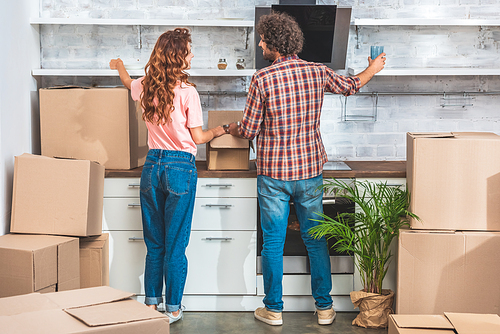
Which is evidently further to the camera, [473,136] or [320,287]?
[320,287]

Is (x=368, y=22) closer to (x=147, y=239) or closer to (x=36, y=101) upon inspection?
(x=147, y=239)

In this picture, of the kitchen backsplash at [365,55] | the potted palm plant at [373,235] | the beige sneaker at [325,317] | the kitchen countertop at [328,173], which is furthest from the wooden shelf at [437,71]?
the beige sneaker at [325,317]

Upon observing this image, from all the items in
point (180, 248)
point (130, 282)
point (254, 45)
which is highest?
point (254, 45)

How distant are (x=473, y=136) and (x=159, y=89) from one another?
155 cm

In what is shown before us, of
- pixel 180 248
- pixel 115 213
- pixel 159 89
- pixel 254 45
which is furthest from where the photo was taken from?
pixel 254 45

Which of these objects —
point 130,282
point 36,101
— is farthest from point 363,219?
point 36,101

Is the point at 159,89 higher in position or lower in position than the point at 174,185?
higher

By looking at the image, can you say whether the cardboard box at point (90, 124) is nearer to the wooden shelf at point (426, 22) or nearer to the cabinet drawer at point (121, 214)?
the cabinet drawer at point (121, 214)

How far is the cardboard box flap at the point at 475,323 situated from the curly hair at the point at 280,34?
1379 millimetres

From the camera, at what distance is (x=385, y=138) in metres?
3.33

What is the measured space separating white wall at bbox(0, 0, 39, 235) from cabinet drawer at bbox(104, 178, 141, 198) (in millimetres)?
516

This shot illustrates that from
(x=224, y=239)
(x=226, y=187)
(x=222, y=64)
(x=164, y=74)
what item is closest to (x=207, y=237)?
(x=224, y=239)

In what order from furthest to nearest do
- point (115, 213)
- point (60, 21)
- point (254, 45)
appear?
point (254, 45), point (60, 21), point (115, 213)

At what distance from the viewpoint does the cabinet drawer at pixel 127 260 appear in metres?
2.76
